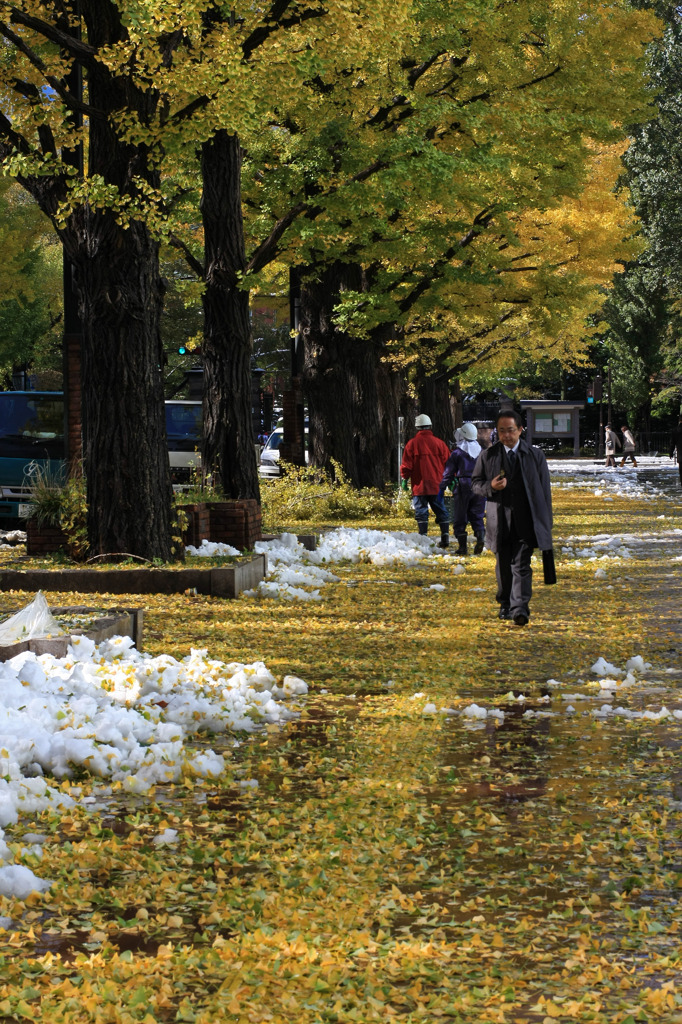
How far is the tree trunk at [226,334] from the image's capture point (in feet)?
64.9

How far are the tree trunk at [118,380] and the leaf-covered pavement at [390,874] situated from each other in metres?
4.99

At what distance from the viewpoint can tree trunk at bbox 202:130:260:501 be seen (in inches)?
779

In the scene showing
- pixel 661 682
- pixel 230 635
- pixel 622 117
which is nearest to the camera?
pixel 661 682

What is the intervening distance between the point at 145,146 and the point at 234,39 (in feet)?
4.41

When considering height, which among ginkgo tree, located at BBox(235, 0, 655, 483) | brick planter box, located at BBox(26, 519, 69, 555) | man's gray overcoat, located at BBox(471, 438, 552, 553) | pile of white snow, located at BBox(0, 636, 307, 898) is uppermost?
ginkgo tree, located at BBox(235, 0, 655, 483)

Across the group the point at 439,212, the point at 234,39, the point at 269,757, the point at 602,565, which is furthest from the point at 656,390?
the point at 269,757

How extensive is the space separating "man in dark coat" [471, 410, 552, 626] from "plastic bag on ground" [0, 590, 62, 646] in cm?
483

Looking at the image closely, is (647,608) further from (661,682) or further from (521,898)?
(521,898)

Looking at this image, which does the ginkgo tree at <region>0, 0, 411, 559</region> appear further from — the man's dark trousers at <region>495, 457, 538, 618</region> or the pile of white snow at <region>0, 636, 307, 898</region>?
the pile of white snow at <region>0, 636, 307, 898</region>

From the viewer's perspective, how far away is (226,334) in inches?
797

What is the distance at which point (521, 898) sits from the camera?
208 inches

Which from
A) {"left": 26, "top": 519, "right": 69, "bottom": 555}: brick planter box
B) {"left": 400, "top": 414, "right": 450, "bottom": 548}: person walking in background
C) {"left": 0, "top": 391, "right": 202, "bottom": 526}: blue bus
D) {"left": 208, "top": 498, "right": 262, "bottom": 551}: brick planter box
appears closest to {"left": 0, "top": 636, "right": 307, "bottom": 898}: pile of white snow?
{"left": 26, "top": 519, "right": 69, "bottom": 555}: brick planter box

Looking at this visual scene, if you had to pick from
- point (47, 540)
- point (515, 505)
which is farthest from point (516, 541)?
point (47, 540)

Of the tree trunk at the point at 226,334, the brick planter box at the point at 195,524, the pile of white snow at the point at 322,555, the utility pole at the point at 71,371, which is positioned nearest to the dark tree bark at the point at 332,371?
the pile of white snow at the point at 322,555
